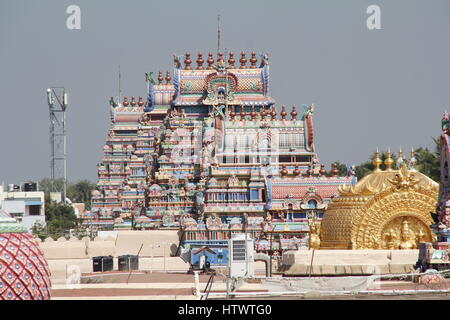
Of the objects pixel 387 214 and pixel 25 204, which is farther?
pixel 25 204

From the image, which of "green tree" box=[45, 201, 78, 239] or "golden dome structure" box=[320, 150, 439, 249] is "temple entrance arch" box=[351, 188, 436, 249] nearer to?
"golden dome structure" box=[320, 150, 439, 249]

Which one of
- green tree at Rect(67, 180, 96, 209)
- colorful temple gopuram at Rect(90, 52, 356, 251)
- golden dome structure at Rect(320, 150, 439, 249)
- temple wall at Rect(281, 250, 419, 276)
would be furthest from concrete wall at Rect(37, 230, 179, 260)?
green tree at Rect(67, 180, 96, 209)

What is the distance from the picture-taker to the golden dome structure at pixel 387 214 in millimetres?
50188

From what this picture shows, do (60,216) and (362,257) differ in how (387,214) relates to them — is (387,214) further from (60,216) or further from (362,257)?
(60,216)

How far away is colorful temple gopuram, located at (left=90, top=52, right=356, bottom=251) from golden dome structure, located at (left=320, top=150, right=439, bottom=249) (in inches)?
397

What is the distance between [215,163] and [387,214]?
3402 centimetres

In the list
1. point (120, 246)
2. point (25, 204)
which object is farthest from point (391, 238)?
point (25, 204)

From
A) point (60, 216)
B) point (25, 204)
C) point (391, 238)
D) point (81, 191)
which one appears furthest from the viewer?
point (81, 191)

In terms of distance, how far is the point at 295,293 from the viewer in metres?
32.1

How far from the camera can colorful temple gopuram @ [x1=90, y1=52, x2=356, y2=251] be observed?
243 feet

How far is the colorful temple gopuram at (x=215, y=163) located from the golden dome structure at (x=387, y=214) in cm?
1008

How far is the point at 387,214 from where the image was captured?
5059cm

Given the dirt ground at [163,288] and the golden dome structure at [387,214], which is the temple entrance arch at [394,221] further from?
the dirt ground at [163,288]
